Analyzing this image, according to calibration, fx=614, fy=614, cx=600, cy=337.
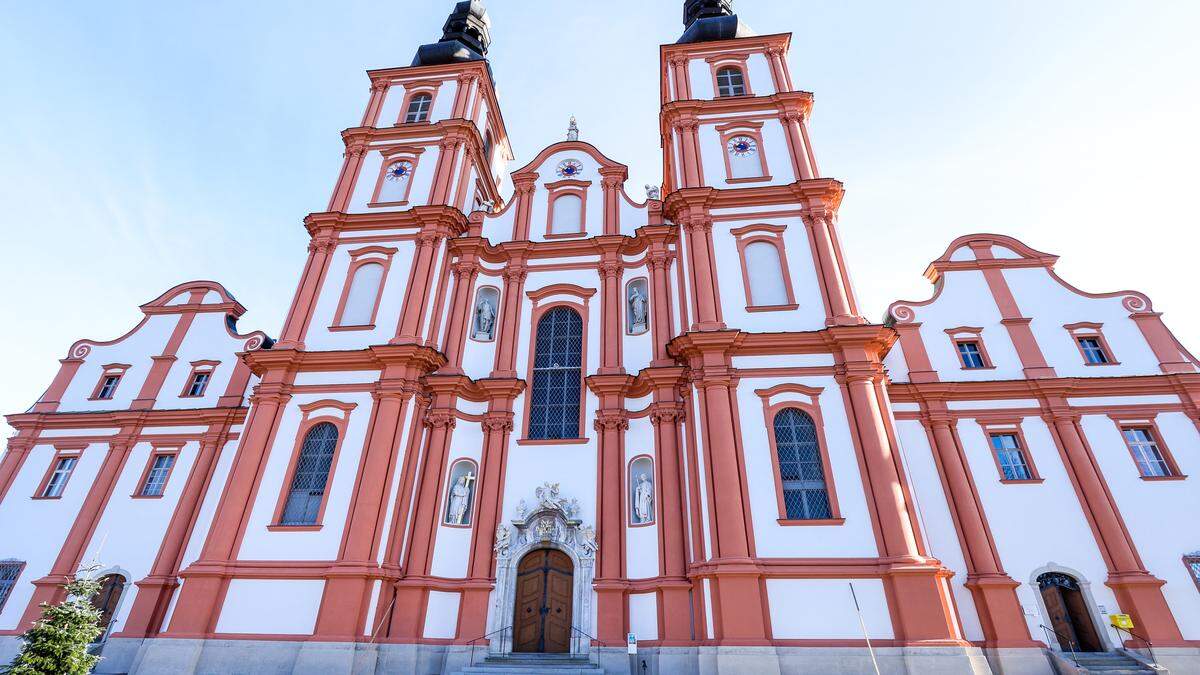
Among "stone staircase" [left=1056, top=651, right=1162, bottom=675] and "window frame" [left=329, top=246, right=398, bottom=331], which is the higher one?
"window frame" [left=329, top=246, right=398, bottom=331]

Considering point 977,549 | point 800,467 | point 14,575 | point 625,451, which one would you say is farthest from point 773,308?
point 14,575

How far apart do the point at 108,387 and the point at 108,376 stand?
1.41 ft

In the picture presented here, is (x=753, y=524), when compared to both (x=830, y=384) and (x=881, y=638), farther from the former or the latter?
(x=830, y=384)

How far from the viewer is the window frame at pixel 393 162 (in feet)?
67.2

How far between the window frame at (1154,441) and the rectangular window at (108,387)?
97.9 feet

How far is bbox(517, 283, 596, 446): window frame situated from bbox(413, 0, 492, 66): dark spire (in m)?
12.2

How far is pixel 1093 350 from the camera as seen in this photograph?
1723 cm

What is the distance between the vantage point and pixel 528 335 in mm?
17938

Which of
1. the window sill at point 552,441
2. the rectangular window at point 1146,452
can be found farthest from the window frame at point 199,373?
the rectangular window at point 1146,452

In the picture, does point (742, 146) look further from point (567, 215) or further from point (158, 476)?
point (158, 476)

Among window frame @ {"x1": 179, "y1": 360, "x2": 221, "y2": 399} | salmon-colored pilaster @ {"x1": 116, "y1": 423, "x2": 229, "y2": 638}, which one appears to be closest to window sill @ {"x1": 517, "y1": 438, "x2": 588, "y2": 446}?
salmon-colored pilaster @ {"x1": 116, "y1": 423, "x2": 229, "y2": 638}

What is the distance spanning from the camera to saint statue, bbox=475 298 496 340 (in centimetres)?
1811

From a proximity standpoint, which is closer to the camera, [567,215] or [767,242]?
[767,242]

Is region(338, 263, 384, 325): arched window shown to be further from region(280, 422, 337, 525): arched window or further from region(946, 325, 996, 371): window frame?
region(946, 325, 996, 371): window frame
